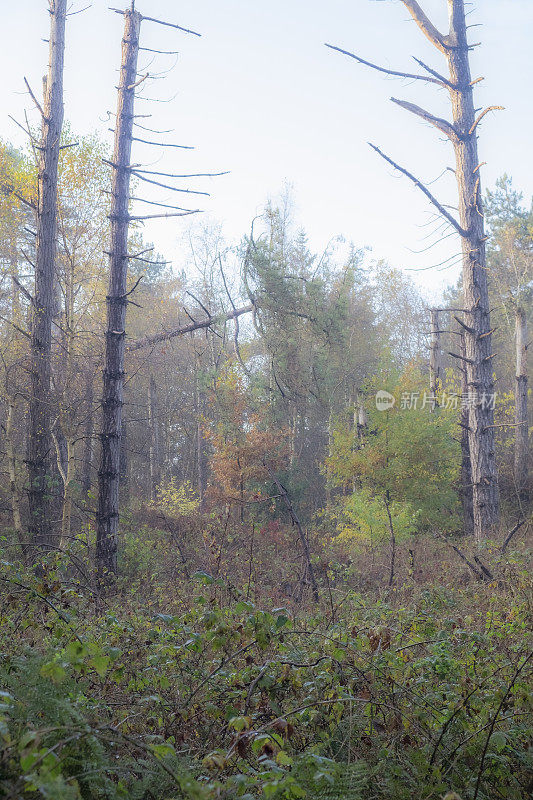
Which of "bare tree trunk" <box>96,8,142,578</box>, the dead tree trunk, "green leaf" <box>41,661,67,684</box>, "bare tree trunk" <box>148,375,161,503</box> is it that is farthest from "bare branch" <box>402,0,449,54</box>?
"bare tree trunk" <box>148,375,161,503</box>

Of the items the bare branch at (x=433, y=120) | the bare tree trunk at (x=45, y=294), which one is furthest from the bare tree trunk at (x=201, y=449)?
the bare branch at (x=433, y=120)

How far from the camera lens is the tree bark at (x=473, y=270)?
10789 mm

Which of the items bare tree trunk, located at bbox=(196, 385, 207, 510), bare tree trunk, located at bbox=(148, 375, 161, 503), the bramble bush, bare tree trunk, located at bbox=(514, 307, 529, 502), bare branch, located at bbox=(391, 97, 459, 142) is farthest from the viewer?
bare tree trunk, located at bbox=(148, 375, 161, 503)

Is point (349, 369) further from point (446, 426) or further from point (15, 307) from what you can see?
point (15, 307)

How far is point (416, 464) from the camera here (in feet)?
61.3

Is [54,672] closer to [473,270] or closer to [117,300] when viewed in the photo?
[117,300]

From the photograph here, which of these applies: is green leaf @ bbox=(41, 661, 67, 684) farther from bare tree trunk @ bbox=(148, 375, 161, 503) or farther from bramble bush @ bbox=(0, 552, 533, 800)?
bare tree trunk @ bbox=(148, 375, 161, 503)

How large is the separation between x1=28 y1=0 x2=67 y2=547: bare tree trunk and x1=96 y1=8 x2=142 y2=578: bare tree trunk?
1454 millimetres

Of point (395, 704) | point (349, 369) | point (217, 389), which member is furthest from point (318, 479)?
point (395, 704)

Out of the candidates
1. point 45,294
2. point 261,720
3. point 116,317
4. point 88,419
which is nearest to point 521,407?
point 116,317

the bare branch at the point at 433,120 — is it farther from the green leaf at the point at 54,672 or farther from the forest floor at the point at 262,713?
Result: the green leaf at the point at 54,672

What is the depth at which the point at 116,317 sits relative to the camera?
10.4m

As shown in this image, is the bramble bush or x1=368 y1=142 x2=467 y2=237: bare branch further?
x1=368 y1=142 x2=467 y2=237: bare branch

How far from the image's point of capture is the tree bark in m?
10.8
